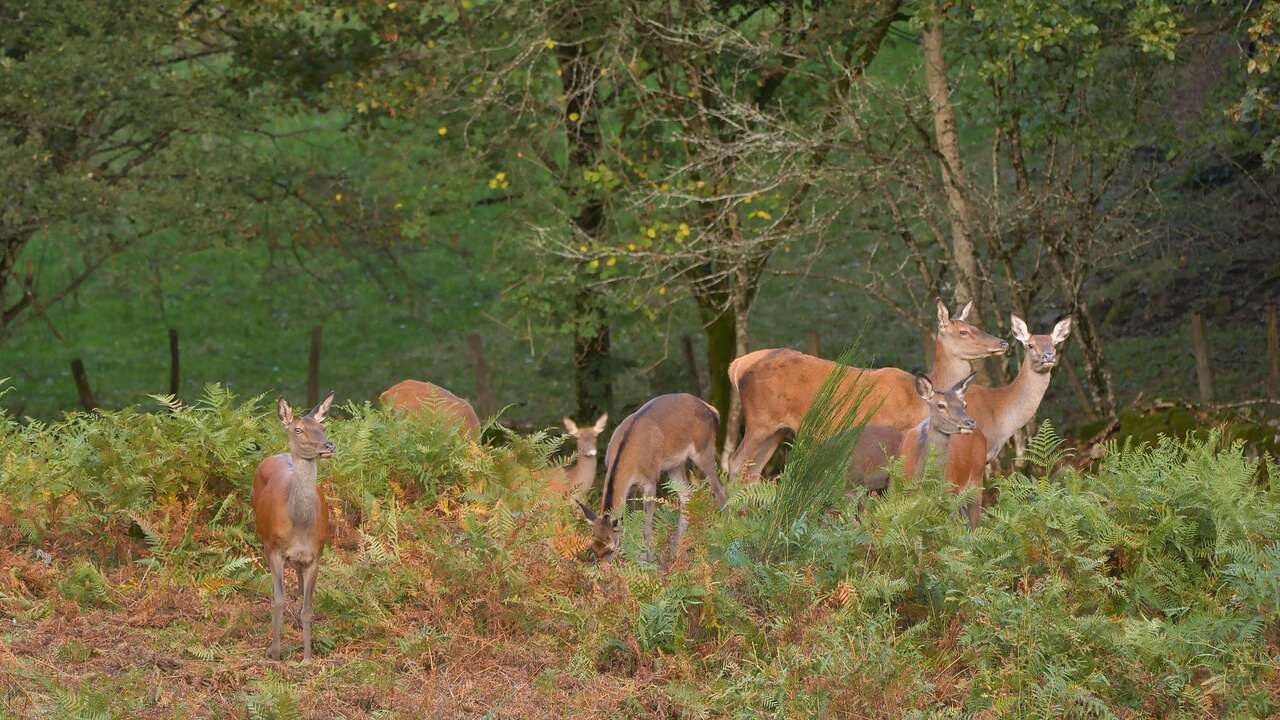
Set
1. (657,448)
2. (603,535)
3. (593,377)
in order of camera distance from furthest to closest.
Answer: (593,377)
(657,448)
(603,535)

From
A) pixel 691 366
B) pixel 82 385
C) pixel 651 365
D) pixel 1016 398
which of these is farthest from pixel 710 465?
pixel 82 385

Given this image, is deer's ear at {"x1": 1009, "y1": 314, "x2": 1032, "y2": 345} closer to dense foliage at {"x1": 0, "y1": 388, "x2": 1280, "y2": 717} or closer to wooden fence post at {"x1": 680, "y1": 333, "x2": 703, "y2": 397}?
dense foliage at {"x1": 0, "y1": 388, "x2": 1280, "y2": 717}

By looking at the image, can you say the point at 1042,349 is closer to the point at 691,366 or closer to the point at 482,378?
the point at 482,378

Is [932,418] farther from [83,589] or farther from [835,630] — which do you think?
[83,589]

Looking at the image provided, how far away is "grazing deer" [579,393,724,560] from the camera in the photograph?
10617 mm


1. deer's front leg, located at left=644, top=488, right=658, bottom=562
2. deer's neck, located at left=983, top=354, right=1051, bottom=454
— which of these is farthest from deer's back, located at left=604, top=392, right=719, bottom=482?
deer's neck, located at left=983, top=354, right=1051, bottom=454

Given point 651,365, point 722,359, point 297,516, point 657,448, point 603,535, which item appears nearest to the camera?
point 297,516

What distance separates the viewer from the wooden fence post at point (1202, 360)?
18984 millimetres

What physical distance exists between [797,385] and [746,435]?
2.01ft

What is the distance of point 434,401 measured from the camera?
10.5 metres

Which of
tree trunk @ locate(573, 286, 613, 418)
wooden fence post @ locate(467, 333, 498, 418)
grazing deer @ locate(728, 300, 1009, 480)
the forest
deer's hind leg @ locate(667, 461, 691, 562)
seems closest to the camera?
the forest

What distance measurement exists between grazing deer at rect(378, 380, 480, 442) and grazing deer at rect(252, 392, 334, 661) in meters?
3.01

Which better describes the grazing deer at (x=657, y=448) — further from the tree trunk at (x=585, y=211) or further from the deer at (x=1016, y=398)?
the tree trunk at (x=585, y=211)

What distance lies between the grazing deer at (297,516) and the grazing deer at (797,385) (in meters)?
5.68
